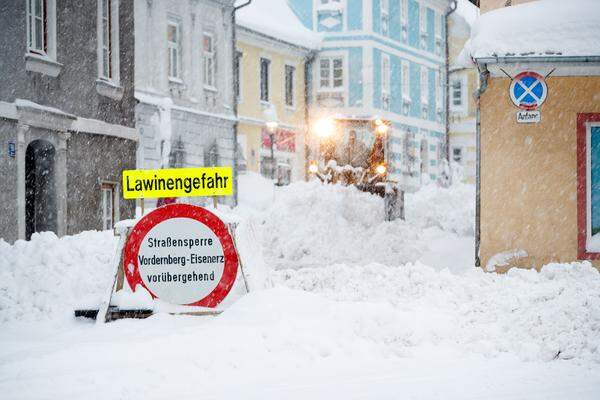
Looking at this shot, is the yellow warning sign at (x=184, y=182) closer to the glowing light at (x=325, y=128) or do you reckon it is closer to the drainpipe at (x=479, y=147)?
the drainpipe at (x=479, y=147)

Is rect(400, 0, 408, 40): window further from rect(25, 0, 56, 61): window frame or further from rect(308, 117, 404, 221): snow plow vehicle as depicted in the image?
rect(25, 0, 56, 61): window frame

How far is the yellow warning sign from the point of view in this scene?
8.05 metres

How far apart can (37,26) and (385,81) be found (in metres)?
25.1

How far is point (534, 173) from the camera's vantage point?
12.0 metres

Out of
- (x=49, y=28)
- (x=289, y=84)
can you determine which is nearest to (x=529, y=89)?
(x=49, y=28)

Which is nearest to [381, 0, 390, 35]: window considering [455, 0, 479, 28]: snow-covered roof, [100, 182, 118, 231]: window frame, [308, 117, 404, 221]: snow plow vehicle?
[455, 0, 479, 28]: snow-covered roof

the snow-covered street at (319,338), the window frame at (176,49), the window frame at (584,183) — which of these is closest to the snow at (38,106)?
the snow-covered street at (319,338)

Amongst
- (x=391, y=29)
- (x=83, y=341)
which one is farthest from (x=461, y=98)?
(x=83, y=341)

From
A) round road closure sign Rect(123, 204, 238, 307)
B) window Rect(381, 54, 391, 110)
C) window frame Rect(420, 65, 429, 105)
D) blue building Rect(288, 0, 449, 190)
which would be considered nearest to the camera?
round road closure sign Rect(123, 204, 238, 307)

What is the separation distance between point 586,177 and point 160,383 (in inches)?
314

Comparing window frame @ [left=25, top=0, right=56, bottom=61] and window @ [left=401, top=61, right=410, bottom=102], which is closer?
window frame @ [left=25, top=0, right=56, bottom=61]

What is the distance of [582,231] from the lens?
11.9 metres

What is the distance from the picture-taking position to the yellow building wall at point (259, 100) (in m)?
31.8

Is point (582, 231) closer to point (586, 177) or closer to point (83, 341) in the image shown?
point (586, 177)
